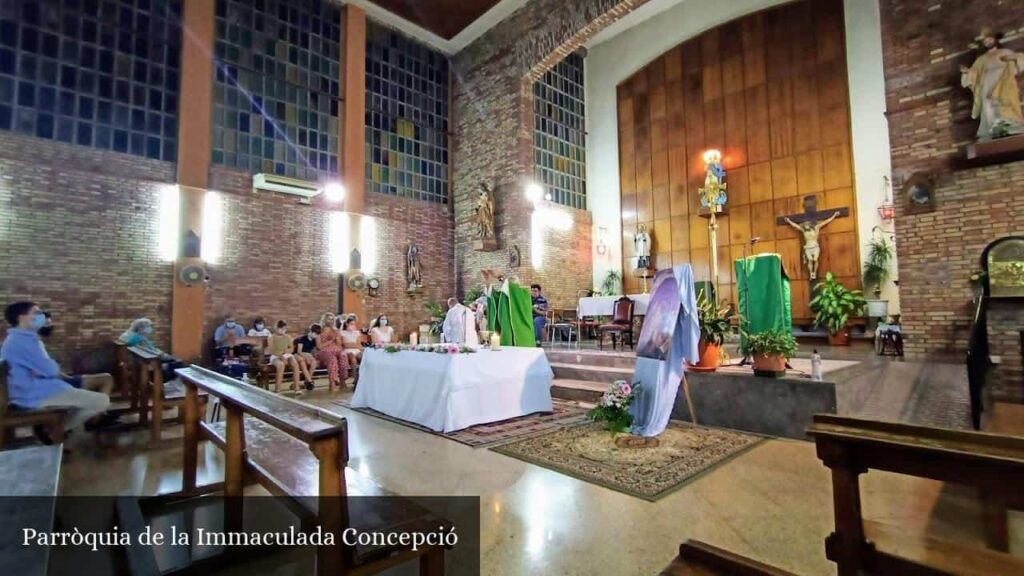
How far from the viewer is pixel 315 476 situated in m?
2.13

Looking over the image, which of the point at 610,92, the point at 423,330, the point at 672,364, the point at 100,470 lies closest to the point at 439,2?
the point at 610,92

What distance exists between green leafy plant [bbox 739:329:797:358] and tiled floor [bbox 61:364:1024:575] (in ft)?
2.60

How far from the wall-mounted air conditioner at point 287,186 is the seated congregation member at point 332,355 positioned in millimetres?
3065

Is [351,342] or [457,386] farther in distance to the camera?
[351,342]

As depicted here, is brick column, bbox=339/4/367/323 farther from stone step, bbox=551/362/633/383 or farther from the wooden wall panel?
the wooden wall panel

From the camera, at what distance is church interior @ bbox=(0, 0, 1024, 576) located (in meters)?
2.21

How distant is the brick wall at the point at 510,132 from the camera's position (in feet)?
33.3

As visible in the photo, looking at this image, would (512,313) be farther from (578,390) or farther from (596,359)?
(596,359)

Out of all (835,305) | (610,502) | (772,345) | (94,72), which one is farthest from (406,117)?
(610,502)

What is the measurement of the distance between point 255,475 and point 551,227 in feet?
33.5

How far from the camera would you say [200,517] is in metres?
2.71

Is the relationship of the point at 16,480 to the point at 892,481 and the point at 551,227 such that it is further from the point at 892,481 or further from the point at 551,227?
the point at 551,227

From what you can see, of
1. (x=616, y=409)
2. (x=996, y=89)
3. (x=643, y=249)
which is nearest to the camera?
(x=616, y=409)

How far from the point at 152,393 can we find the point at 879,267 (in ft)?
36.4
